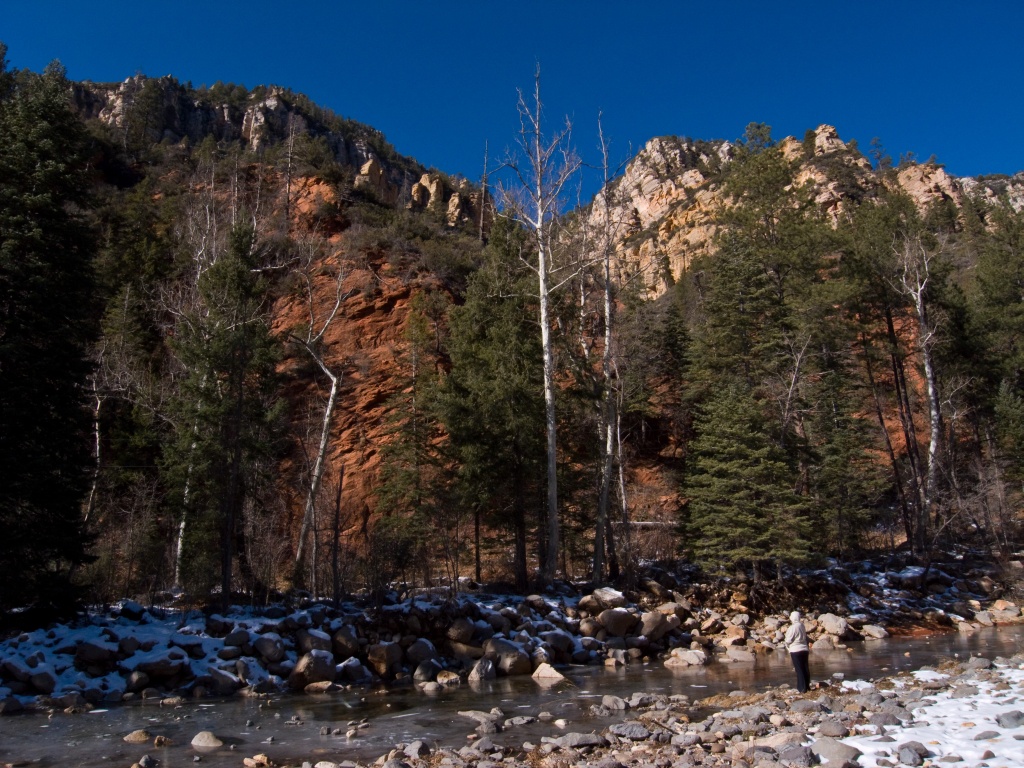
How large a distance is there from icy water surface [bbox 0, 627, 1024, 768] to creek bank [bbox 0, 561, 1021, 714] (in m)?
0.88

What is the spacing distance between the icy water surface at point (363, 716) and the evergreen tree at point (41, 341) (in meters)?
4.47

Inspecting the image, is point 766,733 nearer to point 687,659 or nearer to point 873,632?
point 687,659

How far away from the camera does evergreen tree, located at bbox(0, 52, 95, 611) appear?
14023mm

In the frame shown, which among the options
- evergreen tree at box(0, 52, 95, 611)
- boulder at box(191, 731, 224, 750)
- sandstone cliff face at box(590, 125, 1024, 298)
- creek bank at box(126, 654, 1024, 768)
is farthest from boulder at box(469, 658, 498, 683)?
sandstone cliff face at box(590, 125, 1024, 298)

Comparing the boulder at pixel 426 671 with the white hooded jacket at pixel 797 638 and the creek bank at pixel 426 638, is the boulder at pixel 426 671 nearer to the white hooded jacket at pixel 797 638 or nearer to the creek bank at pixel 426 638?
the creek bank at pixel 426 638

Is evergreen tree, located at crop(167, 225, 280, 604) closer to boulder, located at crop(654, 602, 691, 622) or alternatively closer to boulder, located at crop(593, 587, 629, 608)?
boulder, located at crop(593, 587, 629, 608)

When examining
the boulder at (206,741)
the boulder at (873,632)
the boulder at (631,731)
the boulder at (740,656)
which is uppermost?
the boulder at (631,731)

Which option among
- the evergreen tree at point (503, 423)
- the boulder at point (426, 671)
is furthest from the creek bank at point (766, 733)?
the evergreen tree at point (503, 423)

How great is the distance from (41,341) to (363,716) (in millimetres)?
11179

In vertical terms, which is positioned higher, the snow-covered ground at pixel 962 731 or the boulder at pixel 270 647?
the snow-covered ground at pixel 962 731

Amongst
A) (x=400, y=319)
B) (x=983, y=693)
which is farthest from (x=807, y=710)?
(x=400, y=319)

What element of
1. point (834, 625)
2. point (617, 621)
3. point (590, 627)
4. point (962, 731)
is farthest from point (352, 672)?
point (834, 625)

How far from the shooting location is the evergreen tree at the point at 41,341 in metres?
14.0

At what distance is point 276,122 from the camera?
8450 cm
